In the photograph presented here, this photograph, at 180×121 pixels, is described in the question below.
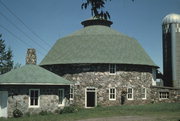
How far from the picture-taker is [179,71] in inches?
1646

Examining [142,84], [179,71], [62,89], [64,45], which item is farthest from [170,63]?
[62,89]

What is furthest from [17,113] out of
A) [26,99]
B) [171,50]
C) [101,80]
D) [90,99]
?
[171,50]

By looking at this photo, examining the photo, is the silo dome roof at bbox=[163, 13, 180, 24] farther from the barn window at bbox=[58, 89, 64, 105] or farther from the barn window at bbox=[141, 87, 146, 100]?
the barn window at bbox=[58, 89, 64, 105]

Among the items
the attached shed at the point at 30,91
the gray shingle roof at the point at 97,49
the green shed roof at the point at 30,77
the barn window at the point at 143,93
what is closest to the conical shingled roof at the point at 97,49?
the gray shingle roof at the point at 97,49

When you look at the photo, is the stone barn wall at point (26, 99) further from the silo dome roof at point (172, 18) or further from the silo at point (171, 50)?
the silo dome roof at point (172, 18)

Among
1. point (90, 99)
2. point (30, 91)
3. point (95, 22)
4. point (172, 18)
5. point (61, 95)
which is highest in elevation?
point (172, 18)

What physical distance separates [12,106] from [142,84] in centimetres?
1672

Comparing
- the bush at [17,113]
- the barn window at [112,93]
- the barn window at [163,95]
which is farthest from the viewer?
the barn window at [163,95]

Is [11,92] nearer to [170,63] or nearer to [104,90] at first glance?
[104,90]

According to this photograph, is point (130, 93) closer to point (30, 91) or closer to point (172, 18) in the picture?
point (30, 91)

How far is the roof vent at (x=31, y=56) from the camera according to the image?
29241 mm

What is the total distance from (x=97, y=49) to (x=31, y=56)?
10.0 meters

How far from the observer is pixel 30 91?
26.7 m

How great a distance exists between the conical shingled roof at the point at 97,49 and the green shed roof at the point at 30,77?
6824 mm
